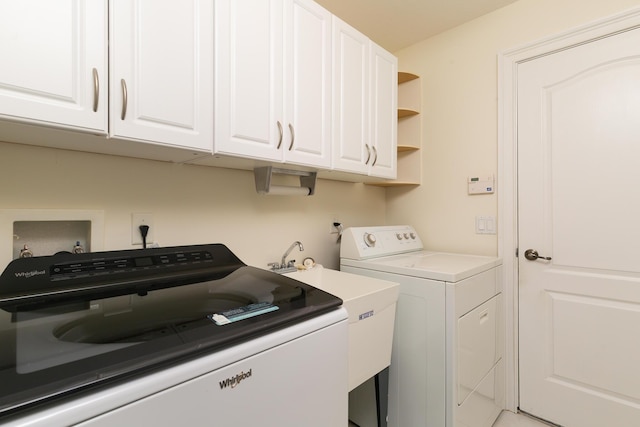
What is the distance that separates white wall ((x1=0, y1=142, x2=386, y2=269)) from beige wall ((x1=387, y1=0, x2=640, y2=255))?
2.54 ft

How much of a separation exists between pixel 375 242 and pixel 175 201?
1159mm

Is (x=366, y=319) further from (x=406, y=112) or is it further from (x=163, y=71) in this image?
(x=406, y=112)

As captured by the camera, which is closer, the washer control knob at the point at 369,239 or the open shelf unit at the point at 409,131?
the washer control knob at the point at 369,239

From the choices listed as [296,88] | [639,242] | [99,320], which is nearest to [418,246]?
[639,242]

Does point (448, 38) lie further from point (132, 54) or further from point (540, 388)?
point (540, 388)

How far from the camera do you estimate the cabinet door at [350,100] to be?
156 cm

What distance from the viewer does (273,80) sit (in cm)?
127

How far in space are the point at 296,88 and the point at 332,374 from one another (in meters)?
1.18

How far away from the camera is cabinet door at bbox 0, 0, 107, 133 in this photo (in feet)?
2.39

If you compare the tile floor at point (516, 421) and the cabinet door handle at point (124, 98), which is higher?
the cabinet door handle at point (124, 98)

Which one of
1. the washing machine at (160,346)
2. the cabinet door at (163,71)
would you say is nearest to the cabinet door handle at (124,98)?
the cabinet door at (163,71)

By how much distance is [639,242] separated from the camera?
1500 mm

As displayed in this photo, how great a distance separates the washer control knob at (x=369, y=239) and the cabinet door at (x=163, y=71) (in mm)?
1080

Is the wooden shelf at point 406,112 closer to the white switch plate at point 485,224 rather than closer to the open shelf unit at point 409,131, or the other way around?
the open shelf unit at point 409,131
